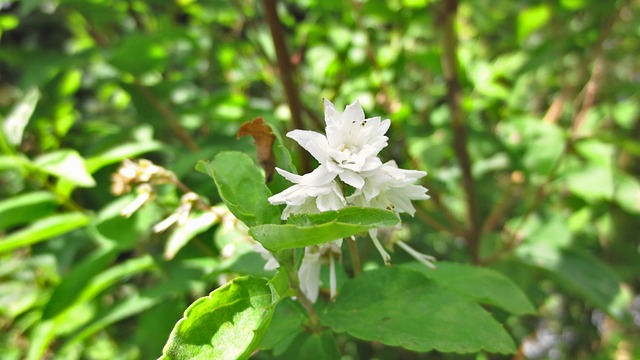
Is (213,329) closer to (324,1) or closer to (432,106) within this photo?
(324,1)

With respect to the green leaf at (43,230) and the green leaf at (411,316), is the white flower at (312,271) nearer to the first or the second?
the green leaf at (411,316)

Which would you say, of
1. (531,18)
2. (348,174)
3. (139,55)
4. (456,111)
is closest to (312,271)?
(348,174)

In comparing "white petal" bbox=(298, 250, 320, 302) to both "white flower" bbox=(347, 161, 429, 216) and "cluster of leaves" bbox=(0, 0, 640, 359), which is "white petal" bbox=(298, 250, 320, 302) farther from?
"white flower" bbox=(347, 161, 429, 216)

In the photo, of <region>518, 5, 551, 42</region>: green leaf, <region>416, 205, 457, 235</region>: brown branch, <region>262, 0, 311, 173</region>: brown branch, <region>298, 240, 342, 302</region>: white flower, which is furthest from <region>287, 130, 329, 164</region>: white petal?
<region>518, 5, 551, 42</region>: green leaf

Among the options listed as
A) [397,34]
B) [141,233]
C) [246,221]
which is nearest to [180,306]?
[141,233]

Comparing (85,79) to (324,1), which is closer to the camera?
(324,1)

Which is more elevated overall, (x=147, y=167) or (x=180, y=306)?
(x=147, y=167)

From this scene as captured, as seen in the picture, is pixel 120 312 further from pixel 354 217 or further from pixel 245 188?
pixel 354 217
